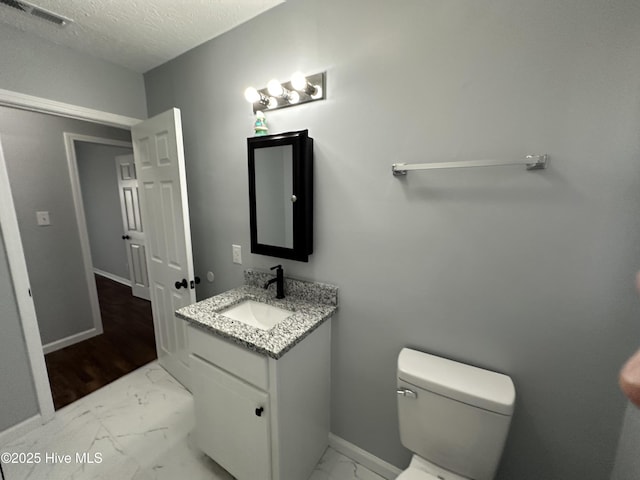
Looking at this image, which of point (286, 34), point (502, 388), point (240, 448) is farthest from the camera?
point (286, 34)

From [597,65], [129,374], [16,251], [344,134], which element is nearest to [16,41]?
[16,251]

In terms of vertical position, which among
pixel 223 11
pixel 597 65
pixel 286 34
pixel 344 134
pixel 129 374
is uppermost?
pixel 223 11

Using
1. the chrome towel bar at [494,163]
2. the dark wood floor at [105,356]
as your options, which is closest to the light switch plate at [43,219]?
the dark wood floor at [105,356]

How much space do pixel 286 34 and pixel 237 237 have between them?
3.93 feet

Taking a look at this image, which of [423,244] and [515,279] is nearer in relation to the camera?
[515,279]

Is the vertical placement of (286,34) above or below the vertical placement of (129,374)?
above

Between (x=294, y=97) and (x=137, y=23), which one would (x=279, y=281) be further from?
(x=137, y=23)

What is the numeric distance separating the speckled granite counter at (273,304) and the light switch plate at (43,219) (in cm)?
211

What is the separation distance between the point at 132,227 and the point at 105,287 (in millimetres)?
1218

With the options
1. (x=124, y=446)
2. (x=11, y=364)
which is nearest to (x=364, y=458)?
(x=124, y=446)

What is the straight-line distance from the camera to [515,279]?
0.98 meters

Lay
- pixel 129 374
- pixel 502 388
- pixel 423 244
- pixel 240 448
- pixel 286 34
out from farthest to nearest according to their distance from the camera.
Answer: pixel 129 374 → pixel 286 34 → pixel 240 448 → pixel 423 244 → pixel 502 388

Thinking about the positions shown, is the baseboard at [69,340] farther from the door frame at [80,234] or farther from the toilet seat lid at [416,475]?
the toilet seat lid at [416,475]

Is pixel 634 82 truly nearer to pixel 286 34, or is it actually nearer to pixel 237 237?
pixel 286 34
